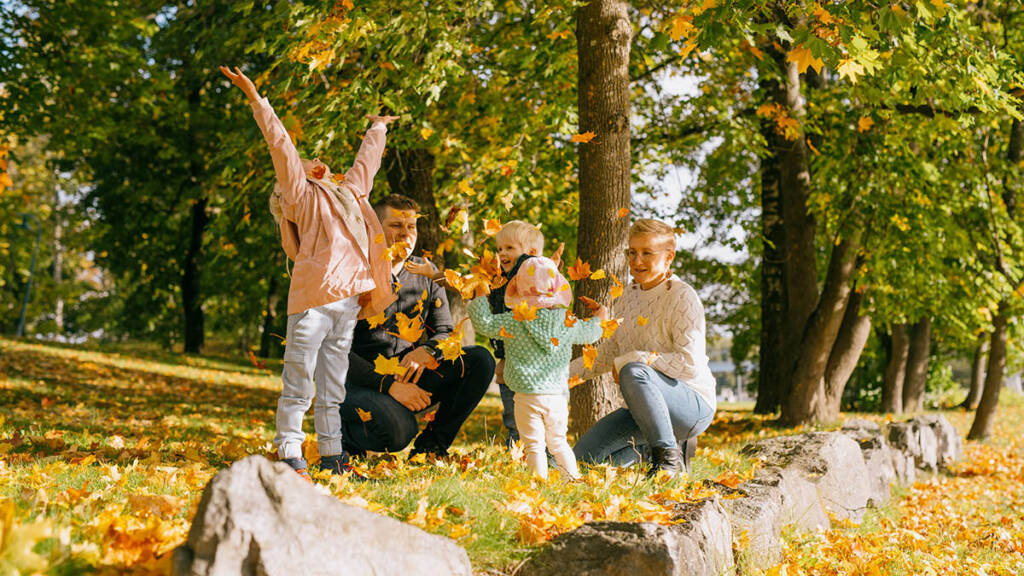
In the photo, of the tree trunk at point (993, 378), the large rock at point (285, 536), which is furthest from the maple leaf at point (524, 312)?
the tree trunk at point (993, 378)

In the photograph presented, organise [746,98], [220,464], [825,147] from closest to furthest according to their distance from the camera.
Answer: [220,464], [825,147], [746,98]

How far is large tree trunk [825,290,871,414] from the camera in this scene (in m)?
10.1

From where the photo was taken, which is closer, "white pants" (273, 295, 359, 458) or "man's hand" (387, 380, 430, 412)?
"white pants" (273, 295, 359, 458)

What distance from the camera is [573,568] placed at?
284cm

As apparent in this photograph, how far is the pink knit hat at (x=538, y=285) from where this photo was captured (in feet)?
13.6

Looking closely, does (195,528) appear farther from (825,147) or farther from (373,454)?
(825,147)

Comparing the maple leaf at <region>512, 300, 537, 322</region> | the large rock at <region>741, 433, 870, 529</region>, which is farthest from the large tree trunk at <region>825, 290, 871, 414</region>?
the maple leaf at <region>512, 300, 537, 322</region>

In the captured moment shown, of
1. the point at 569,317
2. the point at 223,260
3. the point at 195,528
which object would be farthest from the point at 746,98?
the point at 223,260

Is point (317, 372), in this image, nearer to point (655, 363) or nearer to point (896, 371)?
point (655, 363)

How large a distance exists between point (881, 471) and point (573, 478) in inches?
165

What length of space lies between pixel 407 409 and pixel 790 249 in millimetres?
7402

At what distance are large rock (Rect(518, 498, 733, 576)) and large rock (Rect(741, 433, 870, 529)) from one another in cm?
163

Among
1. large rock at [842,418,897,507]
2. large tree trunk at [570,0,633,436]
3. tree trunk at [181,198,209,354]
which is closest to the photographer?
large tree trunk at [570,0,633,436]

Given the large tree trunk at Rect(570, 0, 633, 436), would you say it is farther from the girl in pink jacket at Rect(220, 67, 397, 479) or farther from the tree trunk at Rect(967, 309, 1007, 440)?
the tree trunk at Rect(967, 309, 1007, 440)
